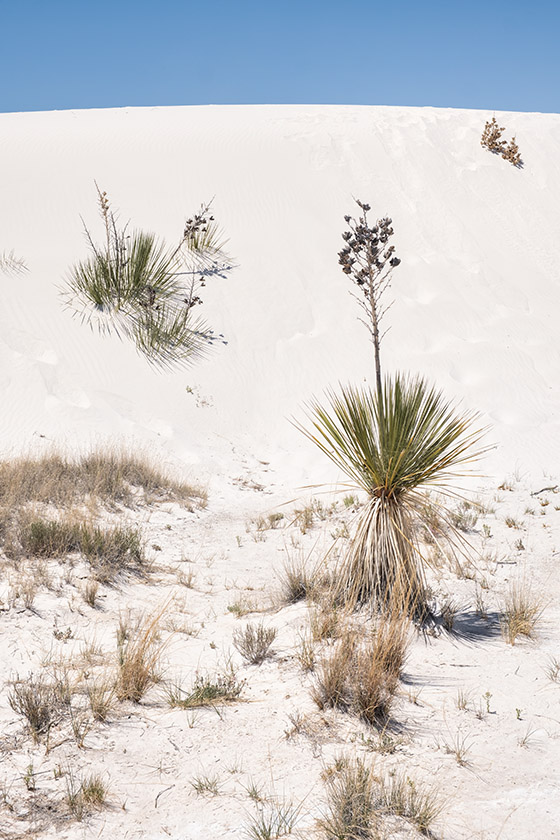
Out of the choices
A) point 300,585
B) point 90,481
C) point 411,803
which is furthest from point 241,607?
point 90,481

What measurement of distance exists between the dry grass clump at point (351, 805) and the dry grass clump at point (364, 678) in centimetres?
44

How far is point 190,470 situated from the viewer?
28.7 feet

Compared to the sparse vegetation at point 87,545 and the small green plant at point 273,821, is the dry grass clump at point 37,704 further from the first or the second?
the sparse vegetation at point 87,545

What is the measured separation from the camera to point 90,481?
7145 mm

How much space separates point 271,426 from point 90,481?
381 centimetres

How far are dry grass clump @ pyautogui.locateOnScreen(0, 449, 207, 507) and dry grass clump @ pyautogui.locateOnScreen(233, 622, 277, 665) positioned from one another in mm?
3229

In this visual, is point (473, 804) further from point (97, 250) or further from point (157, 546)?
point (97, 250)

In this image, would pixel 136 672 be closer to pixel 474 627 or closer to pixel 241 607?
pixel 241 607

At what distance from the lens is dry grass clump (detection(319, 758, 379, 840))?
2236mm

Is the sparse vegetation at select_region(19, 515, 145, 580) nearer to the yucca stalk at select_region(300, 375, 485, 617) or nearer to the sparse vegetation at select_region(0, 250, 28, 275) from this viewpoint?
the yucca stalk at select_region(300, 375, 485, 617)

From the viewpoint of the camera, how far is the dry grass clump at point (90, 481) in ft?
21.4

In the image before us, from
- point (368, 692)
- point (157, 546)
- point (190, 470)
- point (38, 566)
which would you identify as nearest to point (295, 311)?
point (190, 470)

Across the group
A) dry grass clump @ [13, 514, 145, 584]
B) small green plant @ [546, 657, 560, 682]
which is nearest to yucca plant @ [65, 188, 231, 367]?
dry grass clump @ [13, 514, 145, 584]

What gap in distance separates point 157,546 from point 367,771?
3.84 metres
